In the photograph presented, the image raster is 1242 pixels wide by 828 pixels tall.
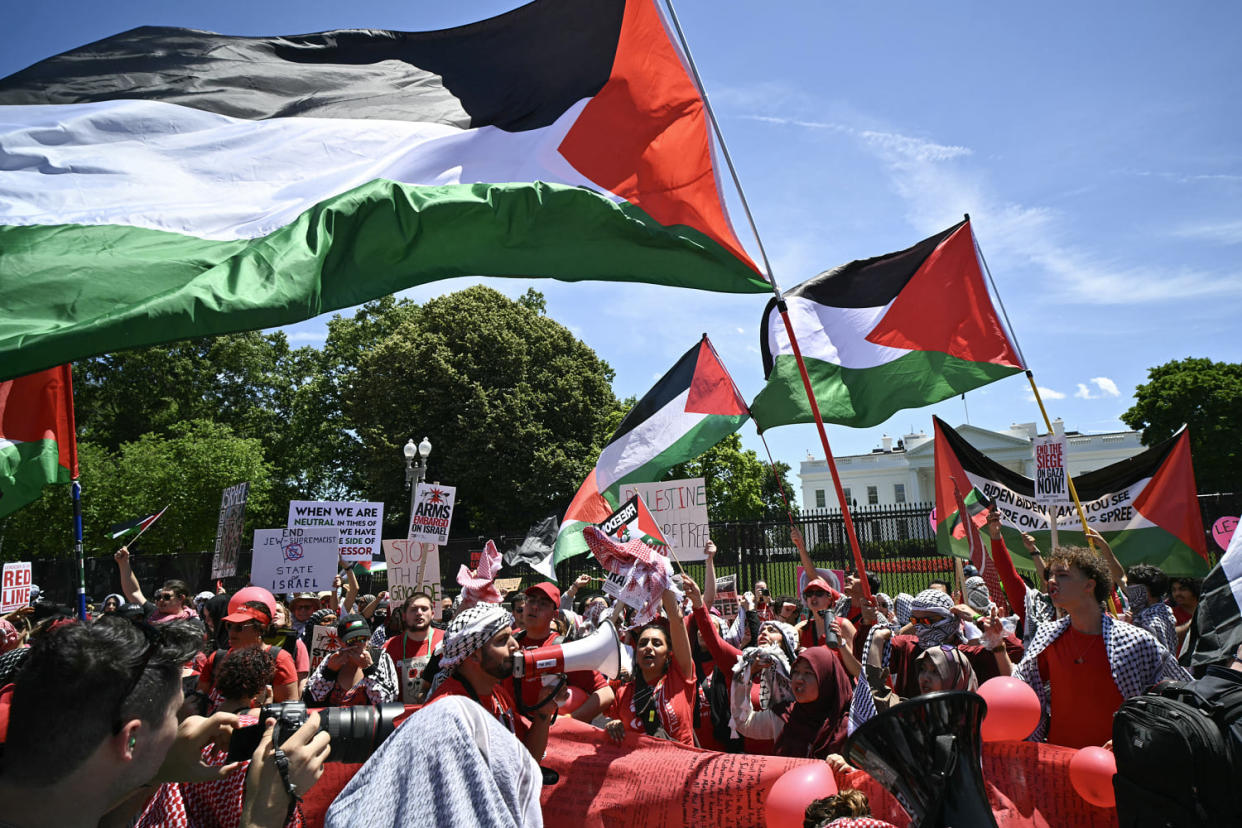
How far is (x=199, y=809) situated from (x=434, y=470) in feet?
94.1

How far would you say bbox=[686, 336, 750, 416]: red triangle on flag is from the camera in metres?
9.01

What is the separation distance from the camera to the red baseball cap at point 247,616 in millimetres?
5057

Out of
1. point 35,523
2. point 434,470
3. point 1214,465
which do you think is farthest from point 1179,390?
point 35,523

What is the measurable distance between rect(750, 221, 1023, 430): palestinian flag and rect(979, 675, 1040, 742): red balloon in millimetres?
3849

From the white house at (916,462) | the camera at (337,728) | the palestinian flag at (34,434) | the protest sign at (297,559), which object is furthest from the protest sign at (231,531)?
the white house at (916,462)

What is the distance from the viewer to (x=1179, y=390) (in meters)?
38.5

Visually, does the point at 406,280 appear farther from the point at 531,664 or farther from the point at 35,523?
the point at 35,523

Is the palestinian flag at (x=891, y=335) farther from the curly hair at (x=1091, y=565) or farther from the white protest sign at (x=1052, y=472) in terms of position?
the curly hair at (x=1091, y=565)

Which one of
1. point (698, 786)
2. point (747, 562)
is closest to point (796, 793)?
point (698, 786)

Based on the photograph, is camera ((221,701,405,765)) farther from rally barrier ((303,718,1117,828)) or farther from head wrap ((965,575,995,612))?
head wrap ((965,575,995,612))

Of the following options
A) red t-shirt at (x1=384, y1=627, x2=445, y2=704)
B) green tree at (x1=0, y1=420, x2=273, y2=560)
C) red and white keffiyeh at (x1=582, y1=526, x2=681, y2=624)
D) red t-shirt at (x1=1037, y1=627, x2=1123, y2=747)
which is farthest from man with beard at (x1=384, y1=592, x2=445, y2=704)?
green tree at (x1=0, y1=420, x2=273, y2=560)

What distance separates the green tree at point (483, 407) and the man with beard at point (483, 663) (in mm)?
26438

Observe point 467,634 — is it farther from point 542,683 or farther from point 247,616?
point 247,616

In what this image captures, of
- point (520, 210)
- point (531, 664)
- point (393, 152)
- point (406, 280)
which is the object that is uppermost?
point (393, 152)
